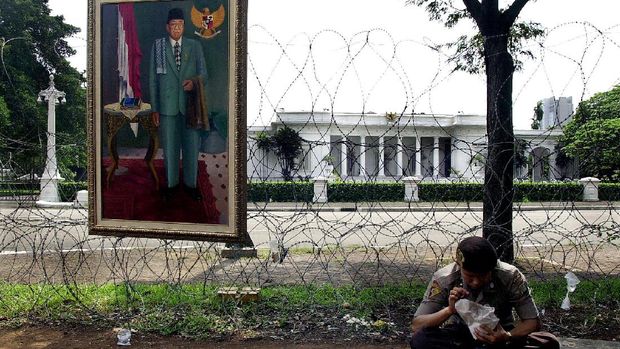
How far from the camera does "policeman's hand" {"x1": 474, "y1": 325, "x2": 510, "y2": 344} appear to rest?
2.43m

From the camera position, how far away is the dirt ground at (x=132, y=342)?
4.00 meters

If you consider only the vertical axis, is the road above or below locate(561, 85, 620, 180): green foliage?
below

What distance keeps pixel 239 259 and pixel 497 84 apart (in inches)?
155

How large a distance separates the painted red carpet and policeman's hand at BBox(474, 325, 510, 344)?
2.36 metres

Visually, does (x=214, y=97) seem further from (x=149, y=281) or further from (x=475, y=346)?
(x=149, y=281)

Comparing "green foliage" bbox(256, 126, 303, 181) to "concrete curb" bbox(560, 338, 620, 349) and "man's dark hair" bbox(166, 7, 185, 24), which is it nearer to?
"man's dark hair" bbox(166, 7, 185, 24)

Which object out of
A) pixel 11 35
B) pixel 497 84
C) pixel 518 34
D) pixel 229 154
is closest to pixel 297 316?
pixel 229 154

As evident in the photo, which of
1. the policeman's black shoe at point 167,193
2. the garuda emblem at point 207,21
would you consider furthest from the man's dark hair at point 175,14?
the policeman's black shoe at point 167,193

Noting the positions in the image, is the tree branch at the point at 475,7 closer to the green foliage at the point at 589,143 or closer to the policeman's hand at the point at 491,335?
the green foliage at the point at 589,143

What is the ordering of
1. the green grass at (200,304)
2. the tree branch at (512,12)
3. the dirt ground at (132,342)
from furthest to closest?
1. the tree branch at (512,12)
2. the green grass at (200,304)
3. the dirt ground at (132,342)

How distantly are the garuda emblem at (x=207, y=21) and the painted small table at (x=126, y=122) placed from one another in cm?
74

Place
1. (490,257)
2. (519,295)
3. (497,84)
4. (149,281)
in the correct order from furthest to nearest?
(149,281) < (497,84) < (519,295) < (490,257)

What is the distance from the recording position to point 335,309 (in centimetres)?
483

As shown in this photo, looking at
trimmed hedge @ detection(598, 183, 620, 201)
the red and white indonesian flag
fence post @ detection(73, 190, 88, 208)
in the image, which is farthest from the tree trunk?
fence post @ detection(73, 190, 88, 208)
